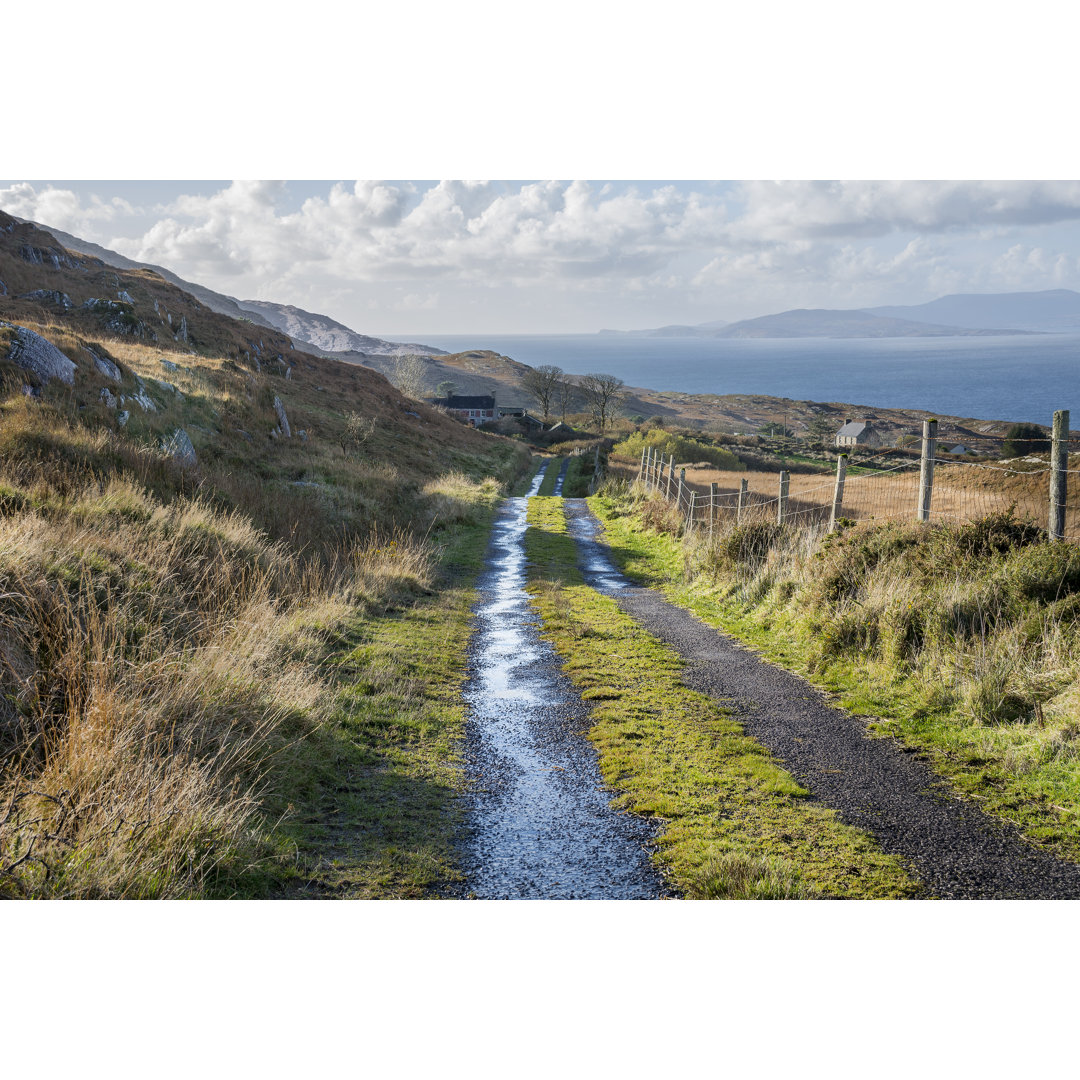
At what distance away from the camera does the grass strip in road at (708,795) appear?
174 inches

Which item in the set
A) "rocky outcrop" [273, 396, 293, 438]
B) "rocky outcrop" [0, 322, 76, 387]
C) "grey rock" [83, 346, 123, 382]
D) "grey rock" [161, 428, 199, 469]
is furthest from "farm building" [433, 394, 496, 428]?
"rocky outcrop" [0, 322, 76, 387]

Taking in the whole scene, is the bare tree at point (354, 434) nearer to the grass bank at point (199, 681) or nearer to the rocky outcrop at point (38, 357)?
the rocky outcrop at point (38, 357)

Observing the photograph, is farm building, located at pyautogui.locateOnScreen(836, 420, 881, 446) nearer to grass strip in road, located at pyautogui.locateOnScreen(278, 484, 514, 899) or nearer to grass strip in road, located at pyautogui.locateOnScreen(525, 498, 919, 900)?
grass strip in road, located at pyautogui.locateOnScreen(525, 498, 919, 900)

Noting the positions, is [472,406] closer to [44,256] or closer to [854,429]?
[854,429]

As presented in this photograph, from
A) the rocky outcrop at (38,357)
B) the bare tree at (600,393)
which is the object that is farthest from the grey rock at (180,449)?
the bare tree at (600,393)

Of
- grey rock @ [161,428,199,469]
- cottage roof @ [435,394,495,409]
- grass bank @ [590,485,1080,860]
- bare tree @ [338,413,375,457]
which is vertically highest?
cottage roof @ [435,394,495,409]

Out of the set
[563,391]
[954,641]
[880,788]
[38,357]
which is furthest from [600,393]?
[880,788]

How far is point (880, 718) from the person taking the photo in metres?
7.38

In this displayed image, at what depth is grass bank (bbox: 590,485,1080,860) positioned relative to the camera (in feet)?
19.1

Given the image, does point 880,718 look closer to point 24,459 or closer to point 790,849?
point 790,849

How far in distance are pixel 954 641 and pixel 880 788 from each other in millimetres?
2837

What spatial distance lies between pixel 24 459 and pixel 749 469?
50754mm

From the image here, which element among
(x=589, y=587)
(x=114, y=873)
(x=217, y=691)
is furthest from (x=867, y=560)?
(x=114, y=873)

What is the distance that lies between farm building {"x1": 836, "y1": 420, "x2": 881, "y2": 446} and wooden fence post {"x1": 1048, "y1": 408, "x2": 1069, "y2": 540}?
102654mm
